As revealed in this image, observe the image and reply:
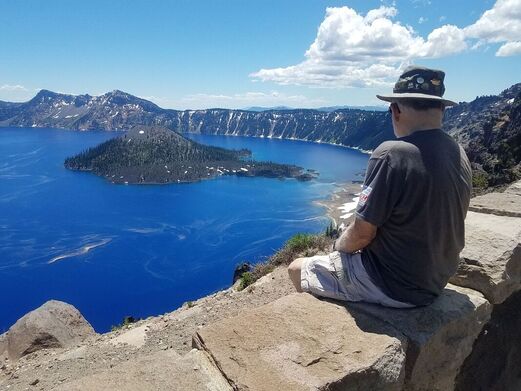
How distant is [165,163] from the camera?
162 metres

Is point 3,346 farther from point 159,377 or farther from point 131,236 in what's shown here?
point 131,236

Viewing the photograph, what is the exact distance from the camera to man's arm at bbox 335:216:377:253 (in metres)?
3.26

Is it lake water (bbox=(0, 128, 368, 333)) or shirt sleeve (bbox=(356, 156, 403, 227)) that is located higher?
shirt sleeve (bbox=(356, 156, 403, 227))

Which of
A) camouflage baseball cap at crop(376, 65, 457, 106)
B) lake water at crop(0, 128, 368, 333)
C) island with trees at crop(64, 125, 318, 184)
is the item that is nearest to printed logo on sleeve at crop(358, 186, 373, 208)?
camouflage baseball cap at crop(376, 65, 457, 106)

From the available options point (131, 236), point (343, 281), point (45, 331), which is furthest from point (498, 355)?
point (131, 236)

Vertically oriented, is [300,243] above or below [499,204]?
below

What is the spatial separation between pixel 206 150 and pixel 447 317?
182136 mm

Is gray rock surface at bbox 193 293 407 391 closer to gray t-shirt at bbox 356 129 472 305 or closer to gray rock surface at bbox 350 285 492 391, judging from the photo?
gray rock surface at bbox 350 285 492 391

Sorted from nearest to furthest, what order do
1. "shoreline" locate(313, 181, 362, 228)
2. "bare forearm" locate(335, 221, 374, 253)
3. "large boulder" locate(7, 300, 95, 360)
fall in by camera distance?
"bare forearm" locate(335, 221, 374, 253)
"large boulder" locate(7, 300, 95, 360)
"shoreline" locate(313, 181, 362, 228)

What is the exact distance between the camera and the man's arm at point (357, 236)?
3260 mm

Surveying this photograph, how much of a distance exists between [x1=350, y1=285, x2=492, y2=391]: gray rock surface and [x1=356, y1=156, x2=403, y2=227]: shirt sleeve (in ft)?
2.33

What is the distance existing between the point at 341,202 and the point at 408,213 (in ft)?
337

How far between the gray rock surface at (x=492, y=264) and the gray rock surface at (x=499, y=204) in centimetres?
99

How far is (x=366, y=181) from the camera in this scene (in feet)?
10.6
